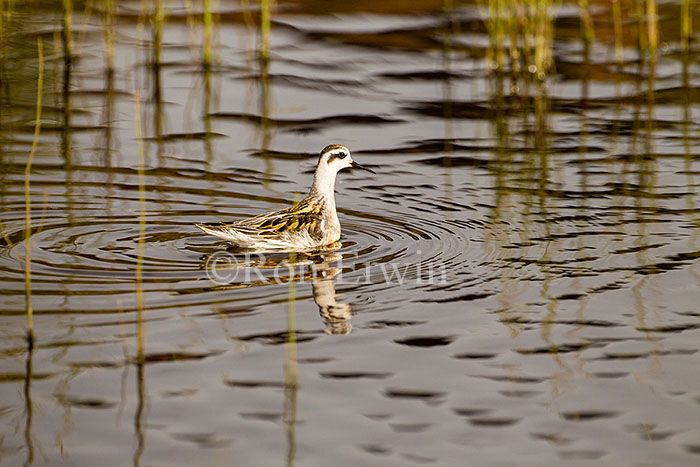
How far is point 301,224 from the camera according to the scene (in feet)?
31.2

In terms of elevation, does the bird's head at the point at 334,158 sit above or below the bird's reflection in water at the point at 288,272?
above

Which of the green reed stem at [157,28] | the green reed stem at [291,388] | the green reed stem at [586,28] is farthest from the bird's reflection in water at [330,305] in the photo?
the green reed stem at [586,28]

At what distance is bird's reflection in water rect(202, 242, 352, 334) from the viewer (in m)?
7.61

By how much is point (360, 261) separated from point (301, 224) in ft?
2.80

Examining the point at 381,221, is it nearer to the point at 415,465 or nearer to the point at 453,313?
the point at 453,313

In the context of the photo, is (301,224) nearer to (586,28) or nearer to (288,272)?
(288,272)

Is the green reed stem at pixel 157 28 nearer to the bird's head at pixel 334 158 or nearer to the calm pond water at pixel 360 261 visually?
the calm pond water at pixel 360 261

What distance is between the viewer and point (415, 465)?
5520mm

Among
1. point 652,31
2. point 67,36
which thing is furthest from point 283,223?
point 652,31

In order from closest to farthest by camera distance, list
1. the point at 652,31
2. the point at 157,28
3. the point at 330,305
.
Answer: the point at 330,305
the point at 157,28
the point at 652,31
